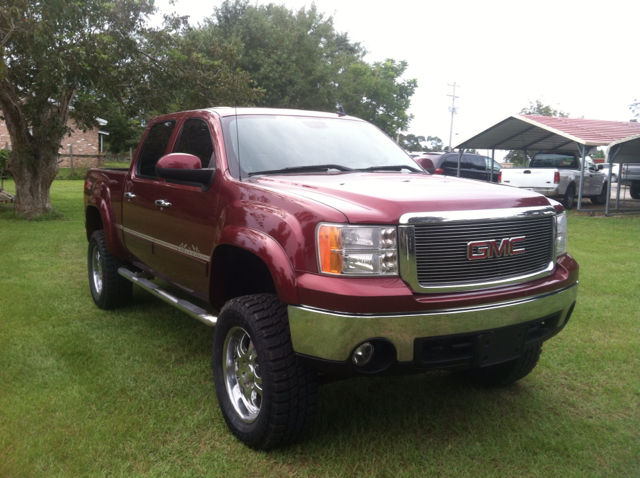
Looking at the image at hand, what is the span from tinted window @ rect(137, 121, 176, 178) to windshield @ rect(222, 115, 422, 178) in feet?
3.04

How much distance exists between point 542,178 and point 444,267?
48.7 feet

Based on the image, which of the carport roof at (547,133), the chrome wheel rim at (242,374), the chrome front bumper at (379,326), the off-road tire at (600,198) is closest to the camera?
the chrome front bumper at (379,326)

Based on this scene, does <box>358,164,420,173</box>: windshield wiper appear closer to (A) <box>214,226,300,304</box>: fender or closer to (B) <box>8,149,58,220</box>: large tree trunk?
(A) <box>214,226,300,304</box>: fender

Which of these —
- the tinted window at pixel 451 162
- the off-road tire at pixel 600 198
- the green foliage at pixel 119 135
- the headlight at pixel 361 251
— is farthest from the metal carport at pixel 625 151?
the green foliage at pixel 119 135

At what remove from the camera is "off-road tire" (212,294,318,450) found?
2.97 m

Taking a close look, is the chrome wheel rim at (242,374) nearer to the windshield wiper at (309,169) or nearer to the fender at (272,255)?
the fender at (272,255)

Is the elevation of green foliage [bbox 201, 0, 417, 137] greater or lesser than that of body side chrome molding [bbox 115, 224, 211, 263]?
greater

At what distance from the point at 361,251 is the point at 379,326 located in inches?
14.1

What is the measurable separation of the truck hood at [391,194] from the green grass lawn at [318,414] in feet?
4.38

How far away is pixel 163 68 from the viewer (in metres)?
14.7

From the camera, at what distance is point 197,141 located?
170 inches

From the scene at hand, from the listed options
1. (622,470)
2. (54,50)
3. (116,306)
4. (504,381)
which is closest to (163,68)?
(54,50)

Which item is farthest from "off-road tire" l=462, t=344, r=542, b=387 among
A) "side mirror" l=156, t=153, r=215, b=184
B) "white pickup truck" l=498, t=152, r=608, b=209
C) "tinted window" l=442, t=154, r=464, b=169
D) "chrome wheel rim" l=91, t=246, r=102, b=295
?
"tinted window" l=442, t=154, r=464, b=169

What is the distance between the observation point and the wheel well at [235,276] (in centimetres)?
358
